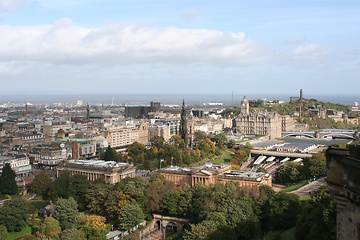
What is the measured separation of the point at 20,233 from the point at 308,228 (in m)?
32.2

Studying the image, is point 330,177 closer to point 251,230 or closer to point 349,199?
point 349,199

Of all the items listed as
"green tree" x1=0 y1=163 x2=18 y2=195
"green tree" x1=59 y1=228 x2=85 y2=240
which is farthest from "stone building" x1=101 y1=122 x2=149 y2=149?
"green tree" x1=59 y1=228 x2=85 y2=240

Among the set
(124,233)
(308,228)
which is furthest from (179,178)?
(308,228)

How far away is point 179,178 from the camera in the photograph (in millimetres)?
57500

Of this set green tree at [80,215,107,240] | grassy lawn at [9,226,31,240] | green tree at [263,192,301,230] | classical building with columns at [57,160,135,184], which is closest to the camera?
green tree at [263,192,301,230]

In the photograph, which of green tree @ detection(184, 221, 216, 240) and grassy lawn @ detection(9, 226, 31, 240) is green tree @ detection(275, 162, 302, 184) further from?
grassy lawn @ detection(9, 226, 31, 240)

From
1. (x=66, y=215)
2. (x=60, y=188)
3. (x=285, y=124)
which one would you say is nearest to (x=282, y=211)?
(x=66, y=215)

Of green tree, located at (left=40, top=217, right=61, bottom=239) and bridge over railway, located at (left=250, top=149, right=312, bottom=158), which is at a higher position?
bridge over railway, located at (left=250, top=149, right=312, bottom=158)

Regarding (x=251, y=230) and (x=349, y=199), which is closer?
(x=349, y=199)

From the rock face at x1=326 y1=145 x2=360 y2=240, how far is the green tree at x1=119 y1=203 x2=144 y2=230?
36520 mm

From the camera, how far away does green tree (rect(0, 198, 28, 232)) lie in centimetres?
4710

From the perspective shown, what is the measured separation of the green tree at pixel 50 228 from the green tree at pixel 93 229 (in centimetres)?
273

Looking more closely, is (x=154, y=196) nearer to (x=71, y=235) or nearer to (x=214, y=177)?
(x=214, y=177)

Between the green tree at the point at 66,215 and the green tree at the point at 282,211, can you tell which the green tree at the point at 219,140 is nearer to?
the green tree at the point at 66,215
